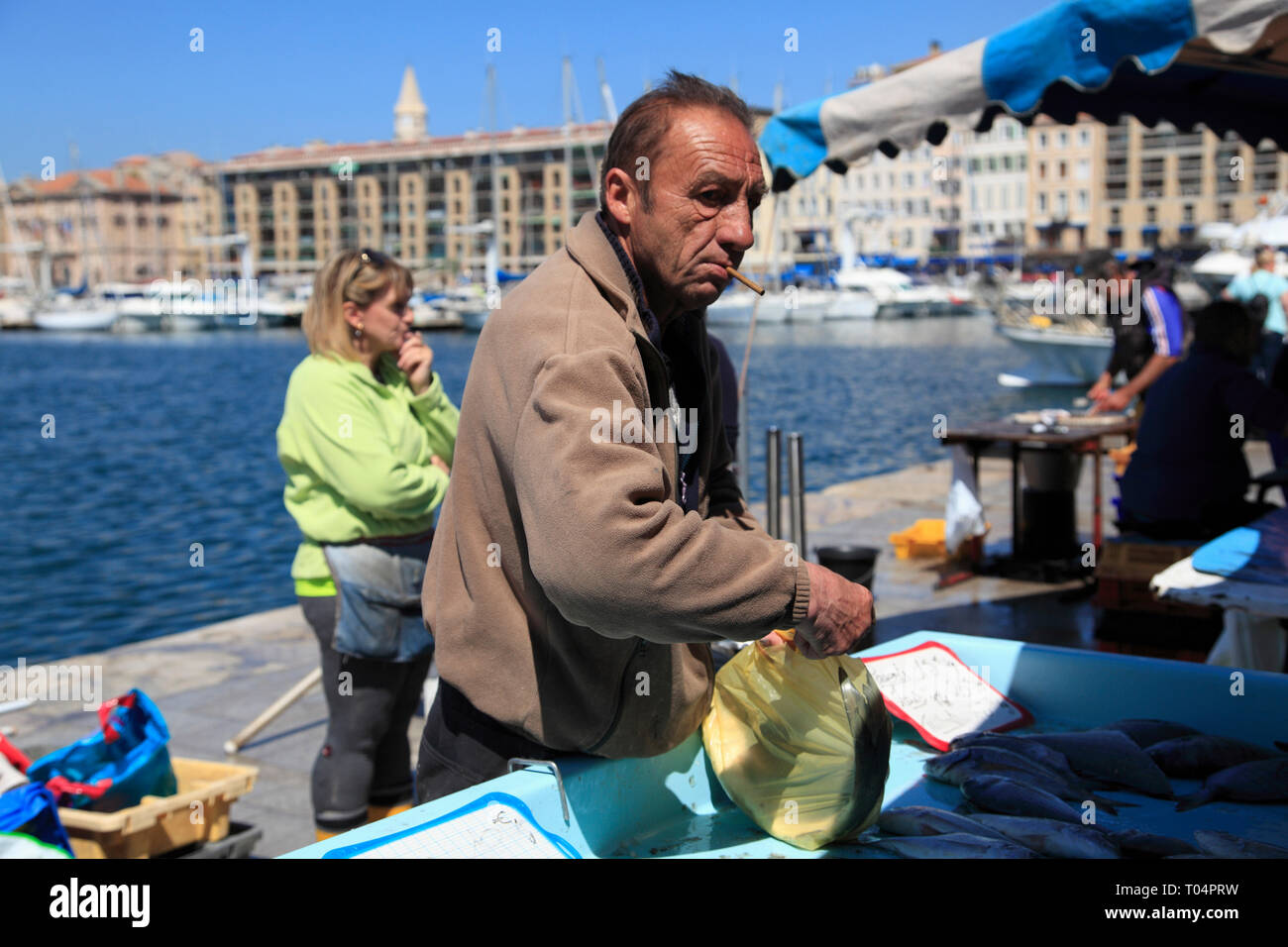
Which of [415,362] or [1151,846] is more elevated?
[415,362]

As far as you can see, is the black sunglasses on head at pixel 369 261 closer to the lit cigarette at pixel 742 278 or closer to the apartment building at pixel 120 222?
the lit cigarette at pixel 742 278

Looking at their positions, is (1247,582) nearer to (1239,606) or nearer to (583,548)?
(1239,606)

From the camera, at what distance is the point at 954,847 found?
6.71ft

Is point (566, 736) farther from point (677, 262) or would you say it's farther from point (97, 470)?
point (97, 470)

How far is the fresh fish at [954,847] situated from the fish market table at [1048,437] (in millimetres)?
5854

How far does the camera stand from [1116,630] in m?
6.07

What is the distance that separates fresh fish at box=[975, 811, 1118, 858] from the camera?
204cm

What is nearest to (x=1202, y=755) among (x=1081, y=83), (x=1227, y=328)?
(x=1081, y=83)

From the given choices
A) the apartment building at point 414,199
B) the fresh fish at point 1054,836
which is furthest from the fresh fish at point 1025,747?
the apartment building at point 414,199

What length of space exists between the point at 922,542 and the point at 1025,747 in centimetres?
635

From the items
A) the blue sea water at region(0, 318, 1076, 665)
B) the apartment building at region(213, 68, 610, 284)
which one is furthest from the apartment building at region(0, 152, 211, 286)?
the blue sea water at region(0, 318, 1076, 665)

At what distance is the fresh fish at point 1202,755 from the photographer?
97.1 inches
